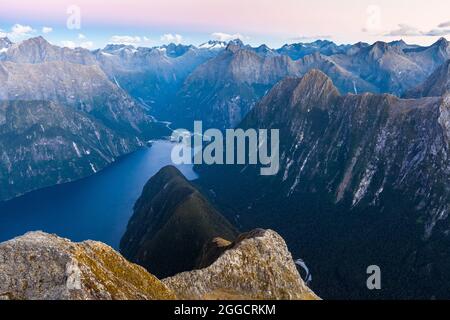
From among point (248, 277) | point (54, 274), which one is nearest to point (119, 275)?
point (54, 274)

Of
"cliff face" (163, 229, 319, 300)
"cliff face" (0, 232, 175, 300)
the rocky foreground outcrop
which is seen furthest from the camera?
"cliff face" (163, 229, 319, 300)

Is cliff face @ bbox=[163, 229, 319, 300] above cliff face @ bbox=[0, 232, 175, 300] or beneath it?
beneath

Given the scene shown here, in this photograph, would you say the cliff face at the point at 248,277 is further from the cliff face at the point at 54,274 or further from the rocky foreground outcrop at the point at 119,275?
the cliff face at the point at 54,274

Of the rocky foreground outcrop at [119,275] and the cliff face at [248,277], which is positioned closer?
the rocky foreground outcrop at [119,275]

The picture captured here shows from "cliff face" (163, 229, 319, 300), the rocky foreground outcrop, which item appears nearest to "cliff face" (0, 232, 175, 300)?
the rocky foreground outcrop

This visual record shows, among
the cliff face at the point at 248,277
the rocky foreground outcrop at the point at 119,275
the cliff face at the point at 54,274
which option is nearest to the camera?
the cliff face at the point at 54,274

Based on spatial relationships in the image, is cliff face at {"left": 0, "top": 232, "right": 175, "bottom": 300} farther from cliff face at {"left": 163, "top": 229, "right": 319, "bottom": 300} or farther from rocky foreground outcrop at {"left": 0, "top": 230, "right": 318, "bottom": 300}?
cliff face at {"left": 163, "top": 229, "right": 319, "bottom": 300}

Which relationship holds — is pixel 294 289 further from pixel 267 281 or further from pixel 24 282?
pixel 24 282

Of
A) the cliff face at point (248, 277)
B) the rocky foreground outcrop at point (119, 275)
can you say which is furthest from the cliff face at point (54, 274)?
the cliff face at point (248, 277)
